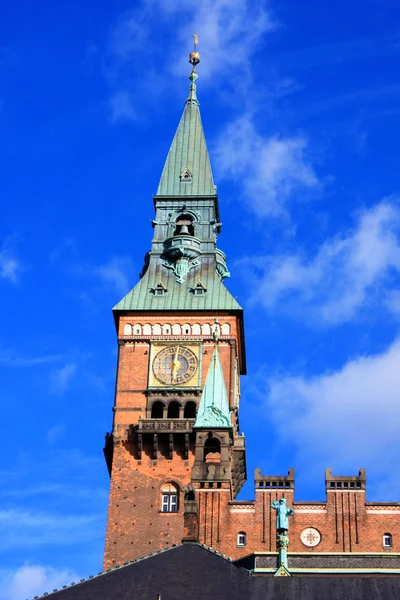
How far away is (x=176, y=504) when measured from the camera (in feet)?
254

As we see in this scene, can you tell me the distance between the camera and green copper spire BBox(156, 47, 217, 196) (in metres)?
90.2

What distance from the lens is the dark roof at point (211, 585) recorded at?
166 feet

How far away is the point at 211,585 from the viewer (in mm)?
51375

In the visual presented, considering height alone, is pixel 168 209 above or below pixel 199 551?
above

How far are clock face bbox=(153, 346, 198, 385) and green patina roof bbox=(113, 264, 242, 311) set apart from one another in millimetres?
2721

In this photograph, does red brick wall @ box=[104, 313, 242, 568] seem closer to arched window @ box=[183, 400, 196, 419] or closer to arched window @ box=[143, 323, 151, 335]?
arched window @ box=[143, 323, 151, 335]

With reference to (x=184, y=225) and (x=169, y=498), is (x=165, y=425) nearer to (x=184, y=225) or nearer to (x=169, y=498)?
(x=169, y=498)

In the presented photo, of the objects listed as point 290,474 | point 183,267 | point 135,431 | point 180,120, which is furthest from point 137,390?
point 180,120

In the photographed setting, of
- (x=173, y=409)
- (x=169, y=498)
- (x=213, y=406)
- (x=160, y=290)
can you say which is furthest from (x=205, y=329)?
(x=213, y=406)

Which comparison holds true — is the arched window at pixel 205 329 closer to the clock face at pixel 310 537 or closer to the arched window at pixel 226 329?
the arched window at pixel 226 329

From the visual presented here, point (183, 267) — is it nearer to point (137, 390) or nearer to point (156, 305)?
point (156, 305)

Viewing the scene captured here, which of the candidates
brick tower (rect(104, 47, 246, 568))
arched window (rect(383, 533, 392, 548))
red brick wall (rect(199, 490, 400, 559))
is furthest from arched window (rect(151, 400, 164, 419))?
arched window (rect(383, 533, 392, 548))

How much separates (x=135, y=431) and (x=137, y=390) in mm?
2471

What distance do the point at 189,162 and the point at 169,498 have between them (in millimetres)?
23555
